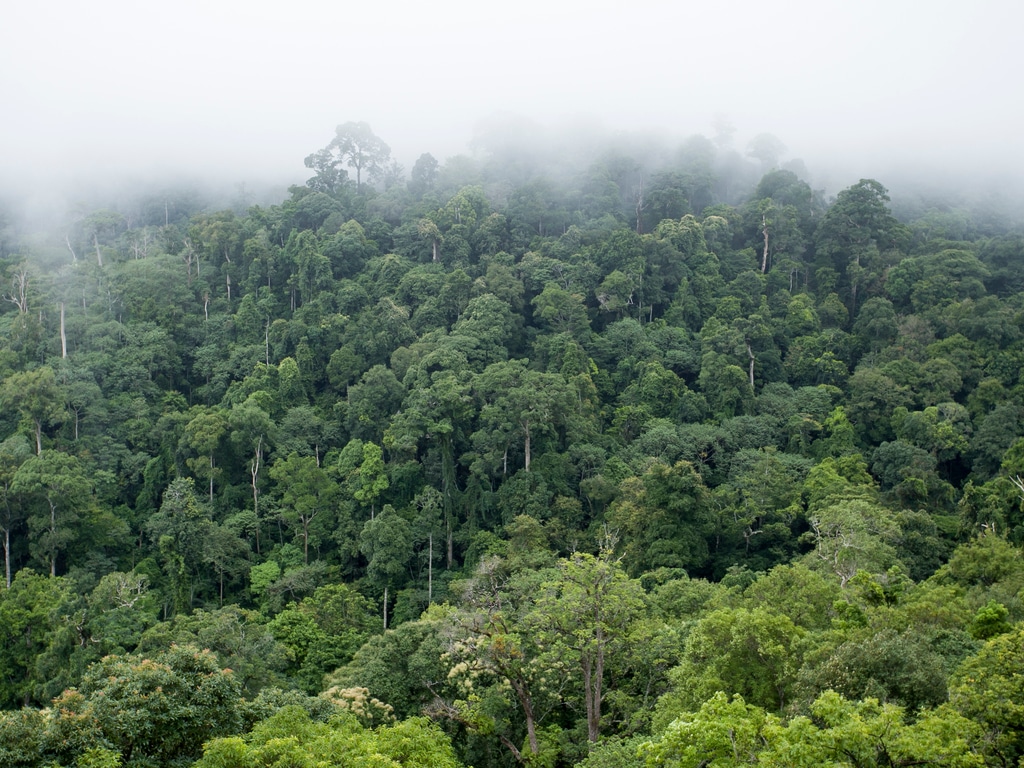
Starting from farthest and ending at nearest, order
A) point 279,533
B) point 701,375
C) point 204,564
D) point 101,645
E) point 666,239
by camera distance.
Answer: point 666,239 < point 701,375 < point 279,533 < point 204,564 < point 101,645

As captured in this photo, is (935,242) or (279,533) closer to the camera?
(279,533)

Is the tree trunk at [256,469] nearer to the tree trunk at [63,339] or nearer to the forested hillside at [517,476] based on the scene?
the forested hillside at [517,476]

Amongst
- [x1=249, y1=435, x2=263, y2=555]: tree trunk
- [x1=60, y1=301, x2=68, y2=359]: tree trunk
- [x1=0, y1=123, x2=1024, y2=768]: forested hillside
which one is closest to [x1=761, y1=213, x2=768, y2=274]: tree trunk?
[x1=0, y1=123, x2=1024, y2=768]: forested hillside

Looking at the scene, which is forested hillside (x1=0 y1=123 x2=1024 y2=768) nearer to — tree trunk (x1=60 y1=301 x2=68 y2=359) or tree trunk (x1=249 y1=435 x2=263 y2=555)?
tree trunk (x1=249 y1=435 x2=263 y2=555)

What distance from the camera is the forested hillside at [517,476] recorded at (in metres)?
13.1

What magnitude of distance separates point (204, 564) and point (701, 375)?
2351cm

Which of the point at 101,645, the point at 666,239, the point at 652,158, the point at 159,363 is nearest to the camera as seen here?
the point at 101,645

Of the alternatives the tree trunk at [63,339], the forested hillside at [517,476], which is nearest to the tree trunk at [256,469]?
the forested hillside at [517,476]

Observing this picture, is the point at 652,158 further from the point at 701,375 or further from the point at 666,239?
the point at 701,375

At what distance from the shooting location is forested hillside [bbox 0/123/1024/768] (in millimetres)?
13086

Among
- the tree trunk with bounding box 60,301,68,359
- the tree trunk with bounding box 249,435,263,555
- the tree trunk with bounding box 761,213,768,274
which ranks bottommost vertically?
the tree trunk with bounding box 249,435,263,555

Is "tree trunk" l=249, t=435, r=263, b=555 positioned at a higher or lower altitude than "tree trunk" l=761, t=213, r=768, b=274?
lower

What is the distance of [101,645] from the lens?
2214 cm

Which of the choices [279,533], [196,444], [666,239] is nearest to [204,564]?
[279,533]
